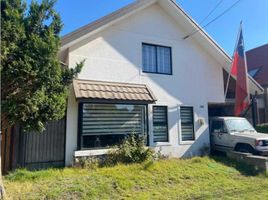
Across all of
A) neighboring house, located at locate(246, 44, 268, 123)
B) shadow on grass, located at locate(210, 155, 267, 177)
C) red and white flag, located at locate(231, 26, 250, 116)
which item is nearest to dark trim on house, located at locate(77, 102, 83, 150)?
shadow on grass, located at locate(210, 155, 267, 177)

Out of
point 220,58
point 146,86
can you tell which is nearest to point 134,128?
point 146,86

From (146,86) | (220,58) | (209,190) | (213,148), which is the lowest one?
(209,190)

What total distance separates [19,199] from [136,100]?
5.89m

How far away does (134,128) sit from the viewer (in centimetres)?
1172

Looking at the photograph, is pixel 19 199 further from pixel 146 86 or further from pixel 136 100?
pixel 146 86

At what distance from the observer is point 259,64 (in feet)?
78.3

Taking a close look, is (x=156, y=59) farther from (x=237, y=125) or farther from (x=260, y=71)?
(x=260, y=71)

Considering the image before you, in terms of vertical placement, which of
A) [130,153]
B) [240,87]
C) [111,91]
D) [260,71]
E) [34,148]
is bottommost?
[130,153]

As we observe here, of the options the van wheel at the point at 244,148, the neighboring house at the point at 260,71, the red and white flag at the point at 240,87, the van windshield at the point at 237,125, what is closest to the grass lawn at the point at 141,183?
the van wheel at the point at 244,148

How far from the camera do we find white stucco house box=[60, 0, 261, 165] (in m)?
10.6

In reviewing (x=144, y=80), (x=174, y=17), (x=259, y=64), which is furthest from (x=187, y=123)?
(x=259, y=64)

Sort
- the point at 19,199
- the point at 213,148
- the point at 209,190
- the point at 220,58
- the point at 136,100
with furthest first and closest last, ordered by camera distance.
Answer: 1. the point at 220,58
2. the point at 213,148
3. the point at 136,100
4. the point at 209,190
5. the point at 19,199

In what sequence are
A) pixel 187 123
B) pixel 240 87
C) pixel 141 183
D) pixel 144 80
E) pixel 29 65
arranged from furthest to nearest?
pixel 240 87 < pixel 187 123 < pixel 144 80 < pixel 141 183 < pixel 29 65

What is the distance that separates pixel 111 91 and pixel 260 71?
687 inches
